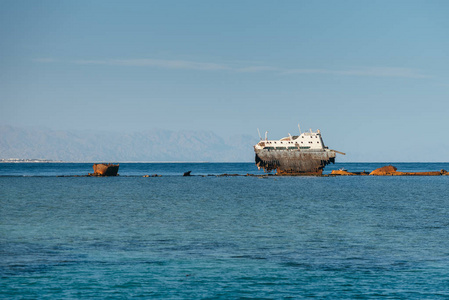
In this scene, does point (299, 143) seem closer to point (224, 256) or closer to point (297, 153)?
point (297, 153)

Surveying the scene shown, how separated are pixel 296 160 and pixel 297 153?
257 cm

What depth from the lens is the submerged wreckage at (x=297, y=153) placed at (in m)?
156

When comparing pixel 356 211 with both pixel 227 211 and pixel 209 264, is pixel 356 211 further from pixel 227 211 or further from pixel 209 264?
pixel 209 264

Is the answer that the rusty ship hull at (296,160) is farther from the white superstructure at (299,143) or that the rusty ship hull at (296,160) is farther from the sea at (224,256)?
the sea at (224,256)

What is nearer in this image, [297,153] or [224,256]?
[224,256]

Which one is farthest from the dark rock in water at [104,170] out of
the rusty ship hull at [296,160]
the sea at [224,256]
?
the sea at [224,256]

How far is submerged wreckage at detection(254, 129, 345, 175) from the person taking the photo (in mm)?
156250

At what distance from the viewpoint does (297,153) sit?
15750 cm

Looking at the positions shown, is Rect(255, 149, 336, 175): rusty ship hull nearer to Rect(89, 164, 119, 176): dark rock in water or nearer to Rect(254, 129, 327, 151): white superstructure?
Rect(254, 129, 327, 151): white superstructure

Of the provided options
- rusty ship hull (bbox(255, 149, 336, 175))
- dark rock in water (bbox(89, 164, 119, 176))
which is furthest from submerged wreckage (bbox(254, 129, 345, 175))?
dark rock in water (bbox(89, 164, 119, 176))

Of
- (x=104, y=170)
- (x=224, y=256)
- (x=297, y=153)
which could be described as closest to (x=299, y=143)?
(x=297, y=153)

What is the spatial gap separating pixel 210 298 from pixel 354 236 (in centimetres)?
1777

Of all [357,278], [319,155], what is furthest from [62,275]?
[319,155]

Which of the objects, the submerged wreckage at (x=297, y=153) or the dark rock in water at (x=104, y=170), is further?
the dark rock in water at (x=104, y=170)
